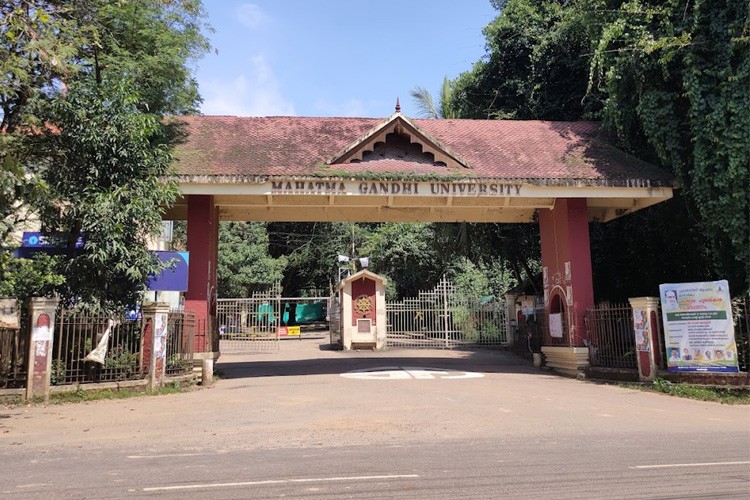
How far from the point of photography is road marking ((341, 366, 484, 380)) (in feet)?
47.1

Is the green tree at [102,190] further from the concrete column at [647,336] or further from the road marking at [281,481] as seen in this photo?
the concrete column at [647,336]

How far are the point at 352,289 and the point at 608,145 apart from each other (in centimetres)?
1188

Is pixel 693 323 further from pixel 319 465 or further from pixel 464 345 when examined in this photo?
pixel 464 345

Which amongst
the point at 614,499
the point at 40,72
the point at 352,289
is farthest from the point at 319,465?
the point at 352,289

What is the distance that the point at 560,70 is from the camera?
67.6 ft

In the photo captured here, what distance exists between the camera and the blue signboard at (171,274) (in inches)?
510

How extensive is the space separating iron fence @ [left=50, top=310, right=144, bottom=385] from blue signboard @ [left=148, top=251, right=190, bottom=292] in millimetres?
1093

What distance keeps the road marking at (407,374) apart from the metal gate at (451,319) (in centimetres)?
823

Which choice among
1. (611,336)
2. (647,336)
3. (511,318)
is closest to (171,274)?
(611,336)

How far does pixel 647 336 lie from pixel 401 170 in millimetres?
7131

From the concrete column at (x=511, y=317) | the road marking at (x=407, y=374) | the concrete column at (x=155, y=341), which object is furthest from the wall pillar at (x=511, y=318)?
the concrete column at (x=155, y=341)

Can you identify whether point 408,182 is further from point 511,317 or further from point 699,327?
point 511,317

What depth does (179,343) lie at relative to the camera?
13391mm

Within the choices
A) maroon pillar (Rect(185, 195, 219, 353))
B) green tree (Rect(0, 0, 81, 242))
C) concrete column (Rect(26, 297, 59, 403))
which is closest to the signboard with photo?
maroon pillar (Rect(185, 195, 219, 353))
